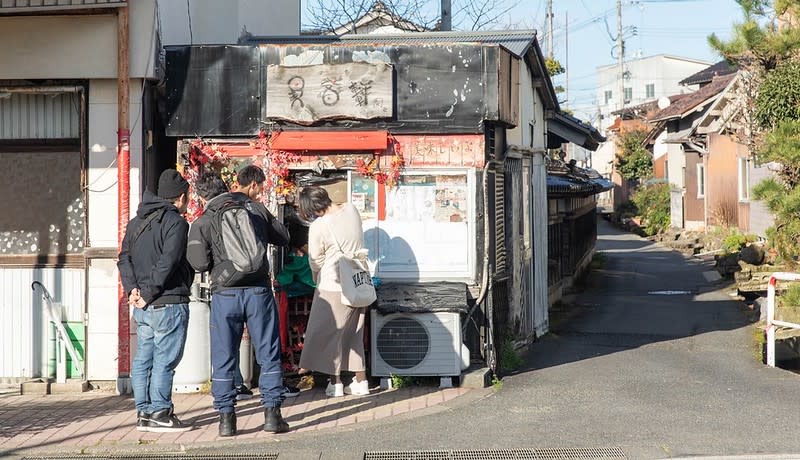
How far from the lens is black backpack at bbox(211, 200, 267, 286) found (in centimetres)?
730

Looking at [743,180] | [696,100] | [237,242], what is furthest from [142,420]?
[696,100]

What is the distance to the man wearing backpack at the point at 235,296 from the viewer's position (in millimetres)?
7332

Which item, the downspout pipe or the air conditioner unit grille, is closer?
the air conditioner unit grille

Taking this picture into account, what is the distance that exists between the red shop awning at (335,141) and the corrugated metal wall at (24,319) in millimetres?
2450

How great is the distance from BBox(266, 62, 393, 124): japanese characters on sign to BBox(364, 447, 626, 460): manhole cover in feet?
12.2

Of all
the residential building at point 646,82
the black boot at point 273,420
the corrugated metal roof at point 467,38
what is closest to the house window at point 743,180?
the corrugated metal roof at point 467,38

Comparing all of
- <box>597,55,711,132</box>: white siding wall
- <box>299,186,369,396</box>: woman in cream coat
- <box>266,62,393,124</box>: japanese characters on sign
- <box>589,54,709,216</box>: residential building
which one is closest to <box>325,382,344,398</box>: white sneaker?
<box>299,186,369,396</box>: woman in cream coat

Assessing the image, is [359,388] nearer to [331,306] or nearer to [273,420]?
[331,306]

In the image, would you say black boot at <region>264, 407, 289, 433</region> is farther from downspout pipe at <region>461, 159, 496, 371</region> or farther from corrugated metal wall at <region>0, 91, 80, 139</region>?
corrugated metal wall at <region>0, 91, 80, 139</region>

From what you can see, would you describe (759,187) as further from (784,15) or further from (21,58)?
(21,58)

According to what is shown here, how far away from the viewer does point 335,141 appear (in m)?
9.53

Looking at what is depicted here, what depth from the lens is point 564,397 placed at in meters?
8.77

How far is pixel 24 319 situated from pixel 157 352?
286 centimetres

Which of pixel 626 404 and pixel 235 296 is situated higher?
pixel 235 296
